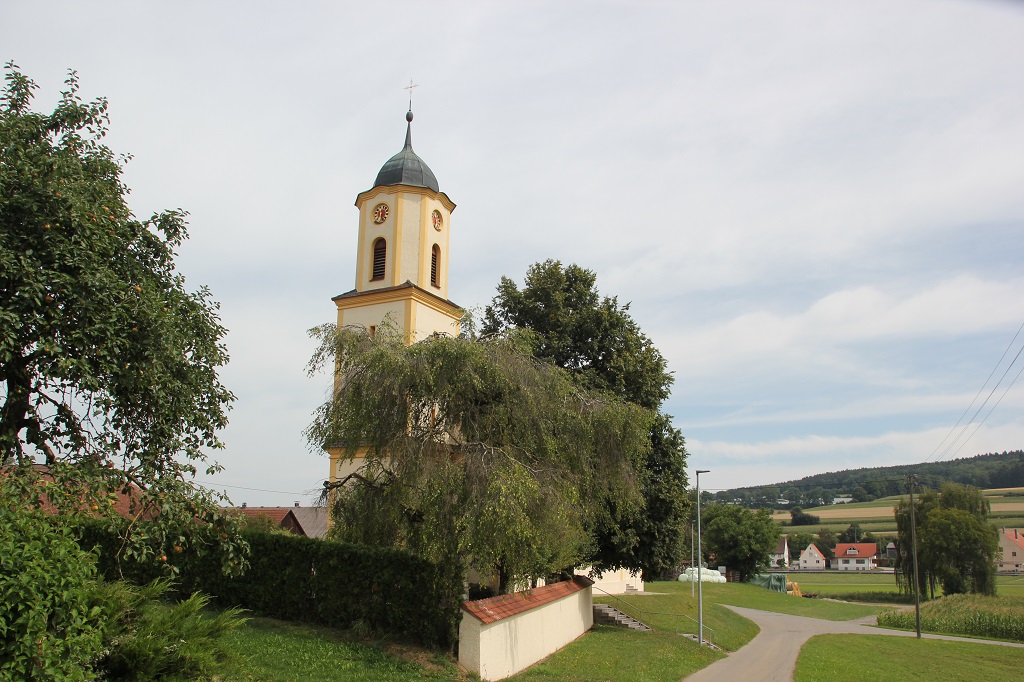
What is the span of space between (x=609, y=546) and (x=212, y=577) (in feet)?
44.9

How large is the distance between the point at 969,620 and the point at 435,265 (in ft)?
120

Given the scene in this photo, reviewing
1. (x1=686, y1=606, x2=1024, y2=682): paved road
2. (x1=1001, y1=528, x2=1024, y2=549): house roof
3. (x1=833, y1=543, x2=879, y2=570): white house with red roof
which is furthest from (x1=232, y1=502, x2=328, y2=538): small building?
(x1=833, y1=543, x2=879, y2=570): white house with red roof

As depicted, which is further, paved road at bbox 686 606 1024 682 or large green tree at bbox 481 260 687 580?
large green tree at bbox 481 260 687 580

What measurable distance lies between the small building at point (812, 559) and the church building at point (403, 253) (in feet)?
460

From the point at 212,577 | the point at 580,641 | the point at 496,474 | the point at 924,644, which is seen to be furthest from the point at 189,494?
the point at 924,644

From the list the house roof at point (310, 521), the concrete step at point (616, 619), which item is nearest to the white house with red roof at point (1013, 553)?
the concrete step at point (616, 619)

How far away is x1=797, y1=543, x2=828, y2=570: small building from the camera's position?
489 ft

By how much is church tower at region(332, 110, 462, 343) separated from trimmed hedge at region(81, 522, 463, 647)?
13.1 metres

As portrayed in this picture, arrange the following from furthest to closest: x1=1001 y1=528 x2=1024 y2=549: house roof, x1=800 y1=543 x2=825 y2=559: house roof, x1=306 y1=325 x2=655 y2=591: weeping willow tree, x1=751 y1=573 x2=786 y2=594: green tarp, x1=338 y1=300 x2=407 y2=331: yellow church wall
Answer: x1=800 y1=543 x2=825 y2=559: house roof < x1=1001 y1=528 x2=1024 y2=549: house roof < x1=751 y1=573 x2=786 y2=594: green tarp < x1=338 y1=300 x2=407 y2=331: yellow church wall < x1=306 y1=325 x2=655 y2=591: weeping willow tree

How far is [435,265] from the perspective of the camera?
32.0 meters

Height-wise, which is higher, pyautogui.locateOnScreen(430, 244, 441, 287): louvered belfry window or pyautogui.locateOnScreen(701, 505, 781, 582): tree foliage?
pyautogui.locateOnScreen(430, 244, 441, 287): louvered belfry window

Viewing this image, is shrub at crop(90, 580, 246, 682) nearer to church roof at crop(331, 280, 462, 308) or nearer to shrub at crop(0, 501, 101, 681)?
shrub at crop(0, 501, 101, 681)

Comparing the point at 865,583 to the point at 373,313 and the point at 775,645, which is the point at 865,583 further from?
the point at 373,313

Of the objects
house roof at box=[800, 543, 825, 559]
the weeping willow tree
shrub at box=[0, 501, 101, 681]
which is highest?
the weeping willow tree
